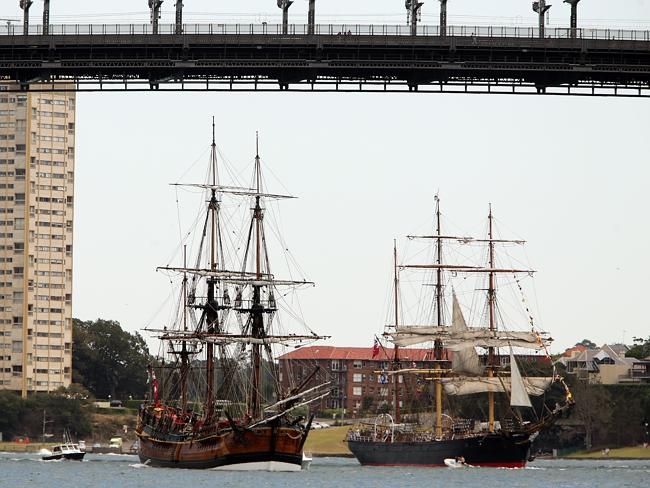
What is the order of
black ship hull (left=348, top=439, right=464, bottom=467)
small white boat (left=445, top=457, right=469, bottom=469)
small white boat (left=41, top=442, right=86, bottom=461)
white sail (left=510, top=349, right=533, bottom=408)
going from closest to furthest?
1. small white boat (left=445, top=457, right=469, bottom=469)
2. white sail (left=510, top=349, right=533, bottom=408)
3. black ship hull (left=348, top=439, right=464, bottom=467)
4. small white boat (left=41, top=442, right=86, bottom=461)

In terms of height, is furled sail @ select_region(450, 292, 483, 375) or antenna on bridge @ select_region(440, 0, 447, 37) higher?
antenna on bridge @ select_region(440, 0, 447, 37)

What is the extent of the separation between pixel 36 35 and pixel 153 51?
18.0 feet

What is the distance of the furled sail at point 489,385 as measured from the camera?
14735 cm

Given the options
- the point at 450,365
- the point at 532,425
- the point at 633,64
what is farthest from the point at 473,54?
the point at 450,365

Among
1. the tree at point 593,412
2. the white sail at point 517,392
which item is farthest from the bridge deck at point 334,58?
the tree at point 593,412

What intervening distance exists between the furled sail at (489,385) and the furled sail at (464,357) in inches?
35.0

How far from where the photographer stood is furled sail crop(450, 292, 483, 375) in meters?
151

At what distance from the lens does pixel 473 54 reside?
8238 centimetres

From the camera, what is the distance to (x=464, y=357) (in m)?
152

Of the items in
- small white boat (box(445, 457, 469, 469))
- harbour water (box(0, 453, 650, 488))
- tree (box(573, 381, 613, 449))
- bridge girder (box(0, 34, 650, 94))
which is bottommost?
harbour water (box(0, 453, 650, 488))

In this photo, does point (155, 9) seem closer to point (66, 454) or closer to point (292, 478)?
point (292, 478)

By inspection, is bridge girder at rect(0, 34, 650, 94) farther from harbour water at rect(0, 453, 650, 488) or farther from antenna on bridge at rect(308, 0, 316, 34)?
harbour water at rect(0, 453, 650, 488)

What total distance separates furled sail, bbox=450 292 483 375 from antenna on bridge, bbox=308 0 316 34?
70172 mm

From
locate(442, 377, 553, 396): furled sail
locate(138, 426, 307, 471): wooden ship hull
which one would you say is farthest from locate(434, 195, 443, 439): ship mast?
locate(138, 426, 307, 471): wooden ship hull
